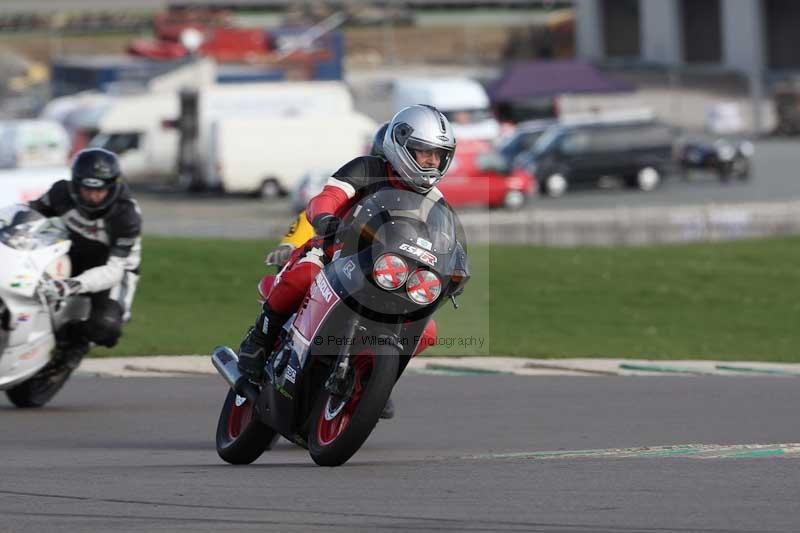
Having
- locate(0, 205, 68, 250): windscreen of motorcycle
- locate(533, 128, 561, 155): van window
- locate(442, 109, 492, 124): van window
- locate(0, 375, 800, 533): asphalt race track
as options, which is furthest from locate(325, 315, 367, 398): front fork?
locate(442, 109, 492, 124): van window

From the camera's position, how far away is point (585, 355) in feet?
41.7

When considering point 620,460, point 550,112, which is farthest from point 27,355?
point 550,112

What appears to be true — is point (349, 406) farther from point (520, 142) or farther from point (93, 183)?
point (520, 142)

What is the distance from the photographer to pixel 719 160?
3812 centimetres

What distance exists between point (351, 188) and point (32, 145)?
3358 cm

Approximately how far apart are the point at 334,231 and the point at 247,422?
Answer: 1.06 m

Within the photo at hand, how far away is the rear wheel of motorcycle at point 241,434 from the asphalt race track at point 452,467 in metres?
0.08

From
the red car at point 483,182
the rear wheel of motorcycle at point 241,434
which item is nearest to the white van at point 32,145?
the red car at point 483,182

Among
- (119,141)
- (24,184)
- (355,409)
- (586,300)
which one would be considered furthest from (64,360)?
(119,141)

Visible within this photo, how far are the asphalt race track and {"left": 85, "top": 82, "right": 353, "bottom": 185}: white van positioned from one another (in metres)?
29.2

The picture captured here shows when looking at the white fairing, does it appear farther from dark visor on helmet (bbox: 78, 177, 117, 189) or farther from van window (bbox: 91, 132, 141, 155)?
van window (bbox: 91, 132, 141, 155)

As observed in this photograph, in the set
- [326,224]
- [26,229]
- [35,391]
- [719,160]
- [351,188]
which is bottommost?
[719,160]

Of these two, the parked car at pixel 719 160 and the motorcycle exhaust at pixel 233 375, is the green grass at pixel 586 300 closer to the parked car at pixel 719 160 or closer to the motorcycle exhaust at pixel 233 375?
the motorcycle exhaust at pixel 233 375

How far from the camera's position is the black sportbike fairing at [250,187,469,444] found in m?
6.32
